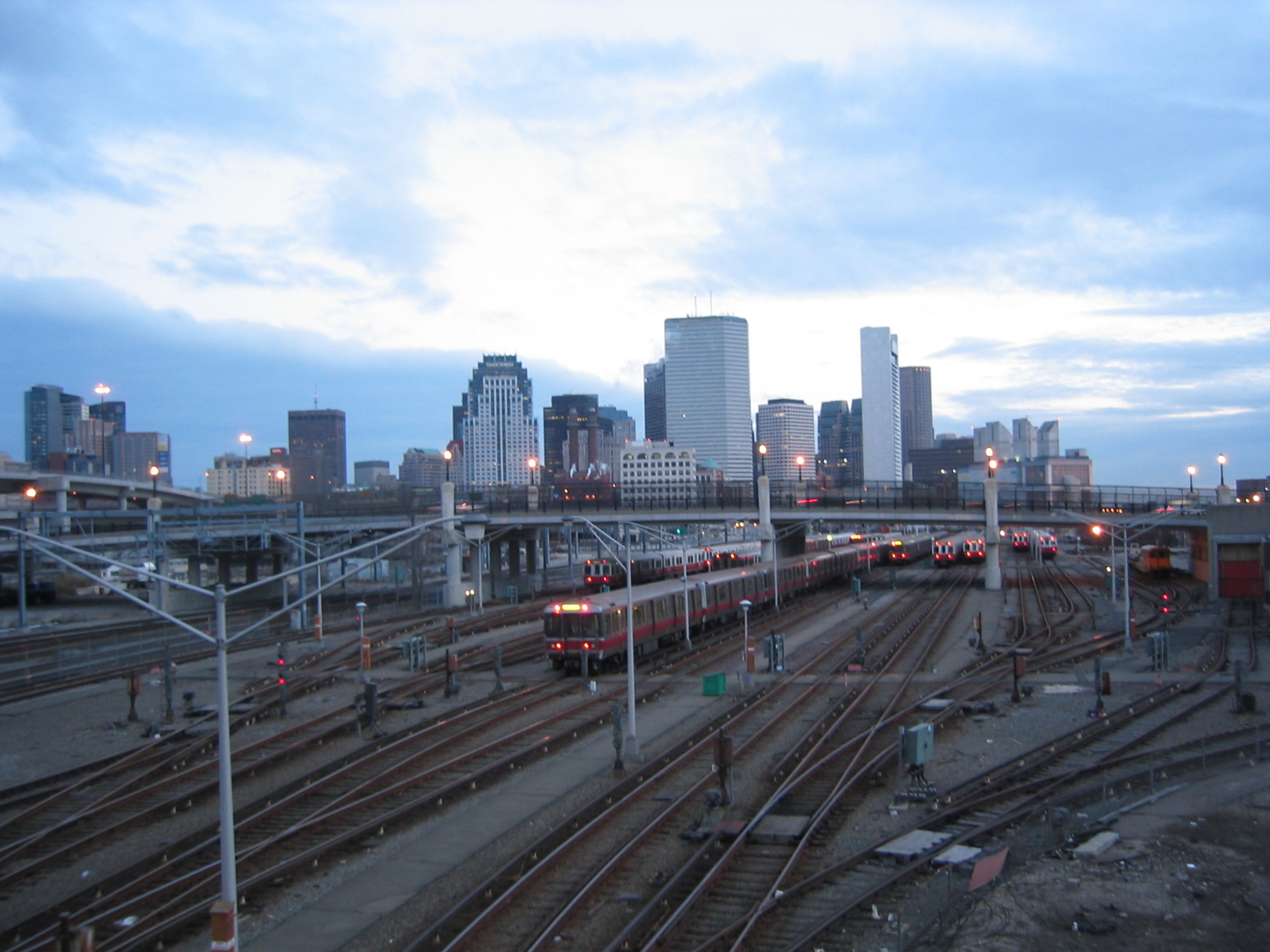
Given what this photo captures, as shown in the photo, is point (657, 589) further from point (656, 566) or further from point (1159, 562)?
point (1159, 562)

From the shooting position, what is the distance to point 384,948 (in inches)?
477

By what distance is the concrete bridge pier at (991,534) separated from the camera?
63.0 meters

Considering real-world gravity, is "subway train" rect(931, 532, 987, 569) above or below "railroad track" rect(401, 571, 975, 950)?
below

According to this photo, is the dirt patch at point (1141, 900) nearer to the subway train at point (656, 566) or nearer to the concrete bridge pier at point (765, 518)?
the subway train at point (656, 566)

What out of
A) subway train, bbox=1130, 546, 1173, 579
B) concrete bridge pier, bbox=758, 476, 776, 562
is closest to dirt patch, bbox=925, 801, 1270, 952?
concrete bridge pier, bbox=758, 476, 776, 562

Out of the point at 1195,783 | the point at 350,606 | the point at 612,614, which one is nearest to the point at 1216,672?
the point at 1195,783

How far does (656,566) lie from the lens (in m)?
63.2

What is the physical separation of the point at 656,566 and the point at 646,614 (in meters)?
25.6

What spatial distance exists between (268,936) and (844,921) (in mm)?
7411

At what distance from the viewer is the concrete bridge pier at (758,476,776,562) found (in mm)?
64562

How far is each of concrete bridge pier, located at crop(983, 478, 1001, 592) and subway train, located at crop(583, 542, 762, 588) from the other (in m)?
16.7

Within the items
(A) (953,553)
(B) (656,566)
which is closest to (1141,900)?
(B) (656,566)

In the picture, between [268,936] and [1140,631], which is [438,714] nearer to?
[268,936]

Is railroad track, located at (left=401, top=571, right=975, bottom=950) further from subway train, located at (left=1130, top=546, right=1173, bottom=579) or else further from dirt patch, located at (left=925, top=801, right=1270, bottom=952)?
subway train, located at (left=1130, top=546, right=1173, bottom=579)
